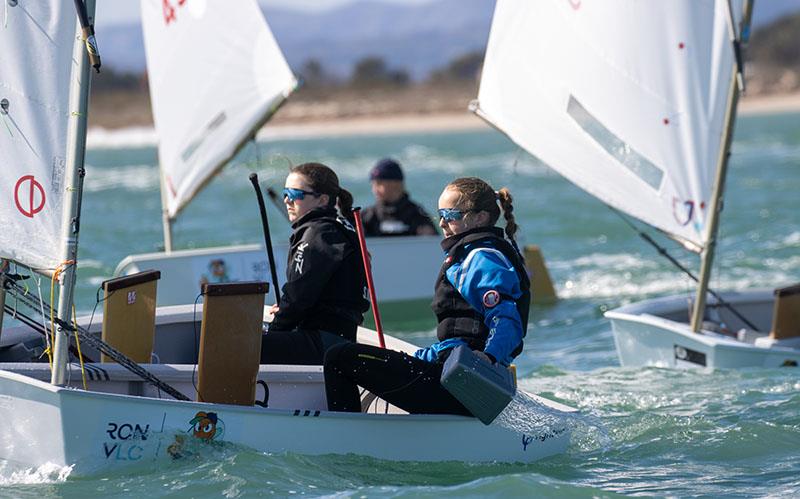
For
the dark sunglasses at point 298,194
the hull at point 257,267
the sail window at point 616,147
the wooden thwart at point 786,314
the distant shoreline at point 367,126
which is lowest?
the wooden thwart at point 786,314

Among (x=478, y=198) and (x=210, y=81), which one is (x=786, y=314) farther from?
(x=210, y=81)

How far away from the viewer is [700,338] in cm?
635

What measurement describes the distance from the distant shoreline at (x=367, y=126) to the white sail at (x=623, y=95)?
126 feet

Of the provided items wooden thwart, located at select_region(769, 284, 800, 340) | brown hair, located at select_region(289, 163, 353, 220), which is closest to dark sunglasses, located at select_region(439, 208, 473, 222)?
brown hair, located at select_region(289, 163, 353, 220)

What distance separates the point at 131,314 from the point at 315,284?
0.65 meters

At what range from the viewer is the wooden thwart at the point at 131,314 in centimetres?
474

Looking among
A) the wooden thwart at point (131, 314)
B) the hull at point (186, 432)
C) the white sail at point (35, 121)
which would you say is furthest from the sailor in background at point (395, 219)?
the white sail at point (35, 121)

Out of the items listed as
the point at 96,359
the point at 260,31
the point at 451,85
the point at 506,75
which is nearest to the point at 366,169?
the point at 260,31

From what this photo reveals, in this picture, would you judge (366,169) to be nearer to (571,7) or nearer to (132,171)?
(132,171)

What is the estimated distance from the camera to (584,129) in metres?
6.82

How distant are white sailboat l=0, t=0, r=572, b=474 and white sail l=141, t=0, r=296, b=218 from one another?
14.4ft

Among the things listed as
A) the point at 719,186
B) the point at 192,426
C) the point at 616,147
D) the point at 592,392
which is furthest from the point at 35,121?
the point at 719,186

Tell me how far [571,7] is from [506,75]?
465mm

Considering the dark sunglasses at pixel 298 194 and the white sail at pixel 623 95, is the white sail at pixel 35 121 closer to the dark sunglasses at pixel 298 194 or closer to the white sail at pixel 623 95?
the dark sunglasses at pixel 298 194
